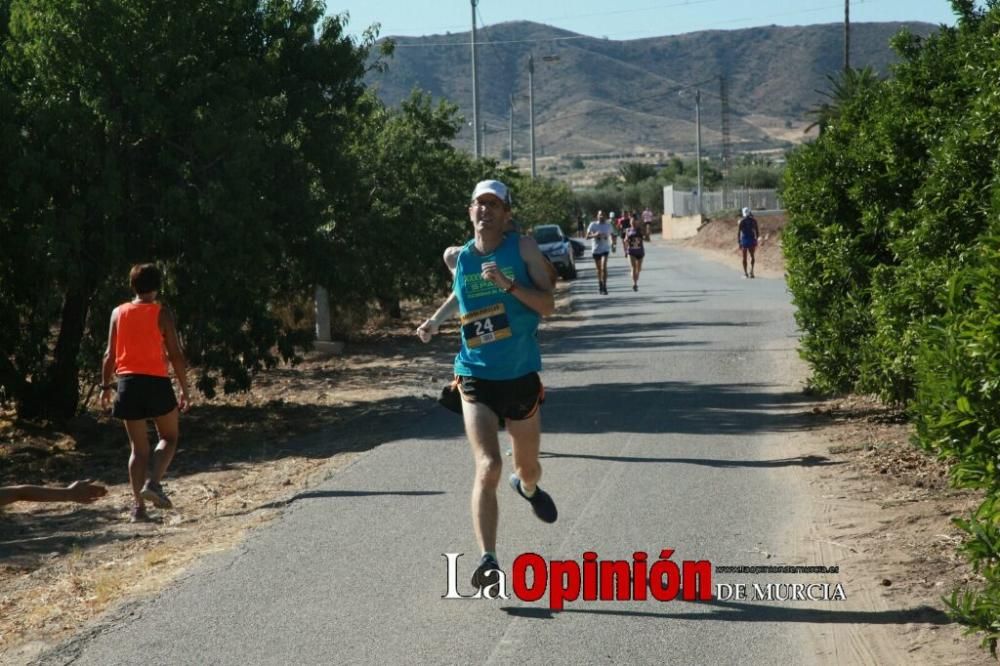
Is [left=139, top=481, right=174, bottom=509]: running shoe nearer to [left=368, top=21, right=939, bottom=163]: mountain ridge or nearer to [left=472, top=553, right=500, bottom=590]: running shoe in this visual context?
[left=472, top=553, right=500, bottom=590]: running shoe

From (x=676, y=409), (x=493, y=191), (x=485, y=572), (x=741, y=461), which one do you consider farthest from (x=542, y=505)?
(x=676, y=409)

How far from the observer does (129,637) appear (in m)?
6.65

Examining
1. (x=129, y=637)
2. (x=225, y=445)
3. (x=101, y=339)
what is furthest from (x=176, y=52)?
(x=129, y=637)

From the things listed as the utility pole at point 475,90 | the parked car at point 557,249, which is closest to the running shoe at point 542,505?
the utility pole at point 475,90

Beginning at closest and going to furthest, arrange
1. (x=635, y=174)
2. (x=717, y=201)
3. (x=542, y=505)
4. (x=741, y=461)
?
(x=542, y=505), (x=741, y=461), (x=717, y=201), (x=635, y=174)

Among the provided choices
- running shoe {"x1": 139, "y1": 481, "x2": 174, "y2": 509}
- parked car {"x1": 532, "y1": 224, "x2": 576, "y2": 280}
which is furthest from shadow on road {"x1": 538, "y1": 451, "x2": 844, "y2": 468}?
parked car {"x1": 532, "y1": 224, "x2": 576, "y2": 280}

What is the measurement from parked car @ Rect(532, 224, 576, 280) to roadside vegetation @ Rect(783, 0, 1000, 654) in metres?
28.7

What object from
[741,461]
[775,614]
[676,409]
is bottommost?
[676,409]

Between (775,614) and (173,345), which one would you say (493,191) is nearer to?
(775,614)

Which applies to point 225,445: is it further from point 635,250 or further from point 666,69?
point 666,69

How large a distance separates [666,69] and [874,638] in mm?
191764

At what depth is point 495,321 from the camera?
7.03 meters

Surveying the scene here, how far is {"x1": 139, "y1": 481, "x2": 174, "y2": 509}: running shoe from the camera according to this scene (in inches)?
410

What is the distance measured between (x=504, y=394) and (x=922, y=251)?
12.3ft
